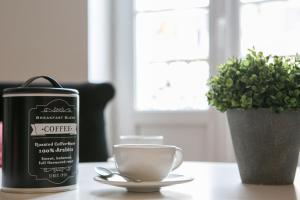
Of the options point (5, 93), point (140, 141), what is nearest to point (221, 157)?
point (140, 141)

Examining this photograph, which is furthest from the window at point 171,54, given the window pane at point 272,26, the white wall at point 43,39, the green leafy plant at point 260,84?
the green leafy plant at point 260,84

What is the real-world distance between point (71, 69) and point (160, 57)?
52cm

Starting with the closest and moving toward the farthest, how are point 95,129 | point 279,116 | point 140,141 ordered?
point 279,116
point 140,141
point 95,129

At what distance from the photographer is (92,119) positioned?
2033mm

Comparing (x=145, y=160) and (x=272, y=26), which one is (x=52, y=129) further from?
(x=272, y=26)

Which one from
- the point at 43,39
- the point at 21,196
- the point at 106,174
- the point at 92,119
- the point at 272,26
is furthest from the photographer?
the point at 43,39

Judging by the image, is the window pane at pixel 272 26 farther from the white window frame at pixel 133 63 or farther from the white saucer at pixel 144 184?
the white saucer at pixel 144 184

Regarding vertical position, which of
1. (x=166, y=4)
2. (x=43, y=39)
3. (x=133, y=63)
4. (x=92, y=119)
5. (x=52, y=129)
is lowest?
(x=92, y=119)

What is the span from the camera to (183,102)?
284cm

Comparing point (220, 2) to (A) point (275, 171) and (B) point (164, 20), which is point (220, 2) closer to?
(B) point (164, 20)

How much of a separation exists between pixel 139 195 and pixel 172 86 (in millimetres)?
2235

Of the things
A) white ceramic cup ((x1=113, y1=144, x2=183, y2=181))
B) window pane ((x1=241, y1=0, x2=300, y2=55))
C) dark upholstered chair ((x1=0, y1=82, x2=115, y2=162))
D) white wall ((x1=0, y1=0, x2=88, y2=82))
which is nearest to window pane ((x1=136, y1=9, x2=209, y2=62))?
window pane ((x1=241, y1=0, x2=300, y2=55))

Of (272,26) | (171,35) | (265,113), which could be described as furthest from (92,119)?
(265,113)

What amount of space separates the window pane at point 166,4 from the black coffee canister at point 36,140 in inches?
87.8
